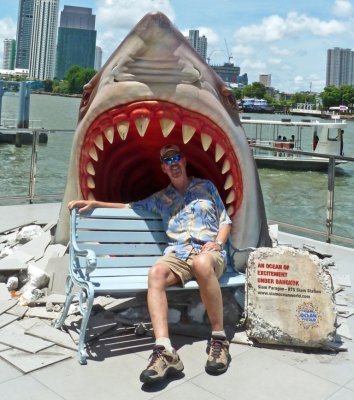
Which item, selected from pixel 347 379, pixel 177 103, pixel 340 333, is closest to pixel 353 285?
pixel 340 333

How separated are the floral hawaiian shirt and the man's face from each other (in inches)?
5.3

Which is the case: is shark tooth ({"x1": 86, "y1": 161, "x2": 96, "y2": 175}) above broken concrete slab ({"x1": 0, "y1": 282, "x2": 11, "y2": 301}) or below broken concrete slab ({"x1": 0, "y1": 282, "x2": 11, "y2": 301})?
above

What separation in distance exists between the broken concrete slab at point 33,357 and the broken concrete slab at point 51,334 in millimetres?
60

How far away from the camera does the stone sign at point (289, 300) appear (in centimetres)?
309

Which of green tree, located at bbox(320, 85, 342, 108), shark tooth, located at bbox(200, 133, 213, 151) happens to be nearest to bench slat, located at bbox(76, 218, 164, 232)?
shark tooth, located at bbox(200, 133, 213, 151)

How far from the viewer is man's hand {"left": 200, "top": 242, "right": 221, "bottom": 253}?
3.19 m

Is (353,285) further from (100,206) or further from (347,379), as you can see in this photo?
(100,206)

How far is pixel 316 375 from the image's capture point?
9.23ft

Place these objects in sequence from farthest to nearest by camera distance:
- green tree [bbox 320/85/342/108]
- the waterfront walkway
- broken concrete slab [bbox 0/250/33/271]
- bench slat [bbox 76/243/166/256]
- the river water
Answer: green tree [bbox 320/85/342/108] < the river water < broken concrete slab [bbox 0/250/33/271] < bench slat [bbox 76/243/166/256] < the waterfront walkway

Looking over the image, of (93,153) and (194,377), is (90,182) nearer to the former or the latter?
(93,153)

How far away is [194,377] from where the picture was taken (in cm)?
273

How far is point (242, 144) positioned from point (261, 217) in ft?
2.21

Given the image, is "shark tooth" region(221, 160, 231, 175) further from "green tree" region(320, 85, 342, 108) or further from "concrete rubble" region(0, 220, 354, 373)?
"green tree" region(320, 85, 342, 108)

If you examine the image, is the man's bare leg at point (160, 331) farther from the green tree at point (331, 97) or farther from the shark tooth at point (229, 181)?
the green tree at point (331, 97)
